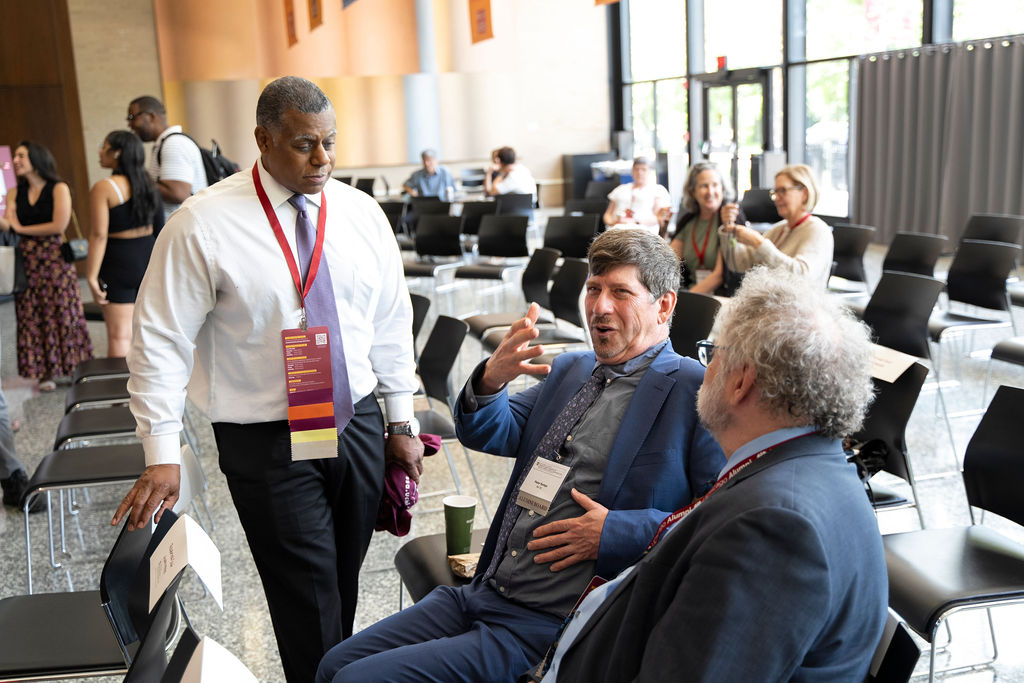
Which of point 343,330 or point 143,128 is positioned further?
point 143,128

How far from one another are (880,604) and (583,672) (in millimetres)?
461

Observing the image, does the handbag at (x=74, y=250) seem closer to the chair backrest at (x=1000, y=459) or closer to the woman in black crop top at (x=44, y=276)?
the woman in black crop top at (x=44, y=276)

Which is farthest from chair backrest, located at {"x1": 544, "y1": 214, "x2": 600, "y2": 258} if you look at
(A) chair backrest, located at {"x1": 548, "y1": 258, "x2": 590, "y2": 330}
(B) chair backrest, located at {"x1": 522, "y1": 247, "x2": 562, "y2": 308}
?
(A) chair backrest, located at {"x1": 548, "y1": 258, "x2": 590, "y2": 330}

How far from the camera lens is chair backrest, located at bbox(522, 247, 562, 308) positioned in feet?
19.1

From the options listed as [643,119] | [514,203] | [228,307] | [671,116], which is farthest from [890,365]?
[643,119]

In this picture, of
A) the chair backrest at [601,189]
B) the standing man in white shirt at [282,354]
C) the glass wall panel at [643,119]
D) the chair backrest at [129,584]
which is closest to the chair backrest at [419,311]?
the standing man in white shirt at [282,354]

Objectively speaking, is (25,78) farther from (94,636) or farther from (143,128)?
(94,636)

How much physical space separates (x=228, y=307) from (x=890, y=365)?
6.43 ft

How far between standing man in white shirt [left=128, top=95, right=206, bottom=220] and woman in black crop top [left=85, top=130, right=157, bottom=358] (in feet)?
0.92

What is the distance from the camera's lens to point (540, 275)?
19.3ft

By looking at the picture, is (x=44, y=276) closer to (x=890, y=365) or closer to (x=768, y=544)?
(x=890, y=365)

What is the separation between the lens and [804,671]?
49.1 inches

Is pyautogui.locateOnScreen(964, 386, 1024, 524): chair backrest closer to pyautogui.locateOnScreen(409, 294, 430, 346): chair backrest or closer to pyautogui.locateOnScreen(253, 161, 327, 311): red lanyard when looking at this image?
pyautogui.locateOnScreen(253, 161, 327, 311): red lanyard

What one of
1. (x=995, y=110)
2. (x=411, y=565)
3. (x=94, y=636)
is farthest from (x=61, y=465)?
(x=995, y=110)
